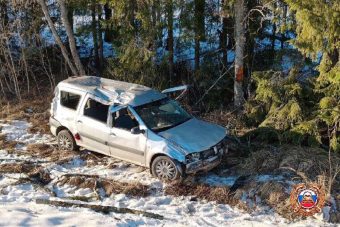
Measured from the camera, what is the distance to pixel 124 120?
981 centimetres

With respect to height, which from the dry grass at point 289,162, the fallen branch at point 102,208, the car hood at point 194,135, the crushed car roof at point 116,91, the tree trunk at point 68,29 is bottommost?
the fallen branch at point 102,208

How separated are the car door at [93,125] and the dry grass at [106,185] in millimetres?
945

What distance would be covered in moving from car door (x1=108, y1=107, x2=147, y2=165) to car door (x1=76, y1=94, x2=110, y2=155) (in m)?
0.20

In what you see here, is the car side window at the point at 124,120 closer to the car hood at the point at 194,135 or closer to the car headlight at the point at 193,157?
the car hood at the point at 194,135

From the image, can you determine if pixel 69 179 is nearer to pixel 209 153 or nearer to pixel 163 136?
pixel 163 136

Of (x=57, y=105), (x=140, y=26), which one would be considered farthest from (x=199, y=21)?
(x=57, y=105)

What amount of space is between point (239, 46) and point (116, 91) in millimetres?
4300

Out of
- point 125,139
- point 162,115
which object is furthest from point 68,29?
point 125,139

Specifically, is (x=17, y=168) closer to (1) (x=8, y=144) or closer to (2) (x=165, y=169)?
(1) (x=8, y=144)

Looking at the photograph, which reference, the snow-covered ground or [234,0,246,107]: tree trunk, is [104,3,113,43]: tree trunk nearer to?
[234,0,246,107]: tree trunk

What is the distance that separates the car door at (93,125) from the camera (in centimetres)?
1005

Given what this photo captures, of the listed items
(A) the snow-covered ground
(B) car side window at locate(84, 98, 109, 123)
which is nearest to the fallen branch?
(A) the snow-covered ground

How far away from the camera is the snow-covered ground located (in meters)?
7.63

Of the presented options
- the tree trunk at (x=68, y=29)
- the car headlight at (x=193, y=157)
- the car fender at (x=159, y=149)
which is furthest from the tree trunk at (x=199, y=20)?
the car headlight at (x=193, y=157)
